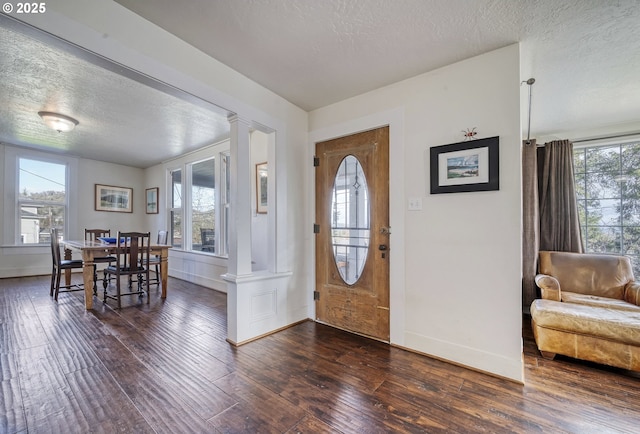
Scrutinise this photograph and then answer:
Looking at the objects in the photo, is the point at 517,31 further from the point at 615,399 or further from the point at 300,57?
the point at 615,399

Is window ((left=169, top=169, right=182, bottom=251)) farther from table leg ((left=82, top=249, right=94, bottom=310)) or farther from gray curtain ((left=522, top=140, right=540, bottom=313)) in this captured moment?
gray curtain ((left=522, top=140, right=540, bottom=313))

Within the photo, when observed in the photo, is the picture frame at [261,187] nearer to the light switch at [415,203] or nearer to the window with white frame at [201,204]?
the window with white frame at [201,204]

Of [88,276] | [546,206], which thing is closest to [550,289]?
[546,206]

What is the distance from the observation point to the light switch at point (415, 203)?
2.40 meters

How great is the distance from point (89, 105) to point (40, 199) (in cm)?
388

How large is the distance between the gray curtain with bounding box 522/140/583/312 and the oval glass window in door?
2087 mm

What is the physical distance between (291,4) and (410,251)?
6.89ft

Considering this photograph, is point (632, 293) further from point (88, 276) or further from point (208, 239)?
point (88, 276)

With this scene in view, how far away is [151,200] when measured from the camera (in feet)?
21.4

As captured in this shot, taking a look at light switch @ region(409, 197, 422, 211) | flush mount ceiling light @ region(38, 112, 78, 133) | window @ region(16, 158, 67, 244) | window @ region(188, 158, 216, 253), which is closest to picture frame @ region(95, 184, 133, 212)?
window @ region(16, 158, 67, 244)

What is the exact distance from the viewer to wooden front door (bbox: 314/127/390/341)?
8.56ft
